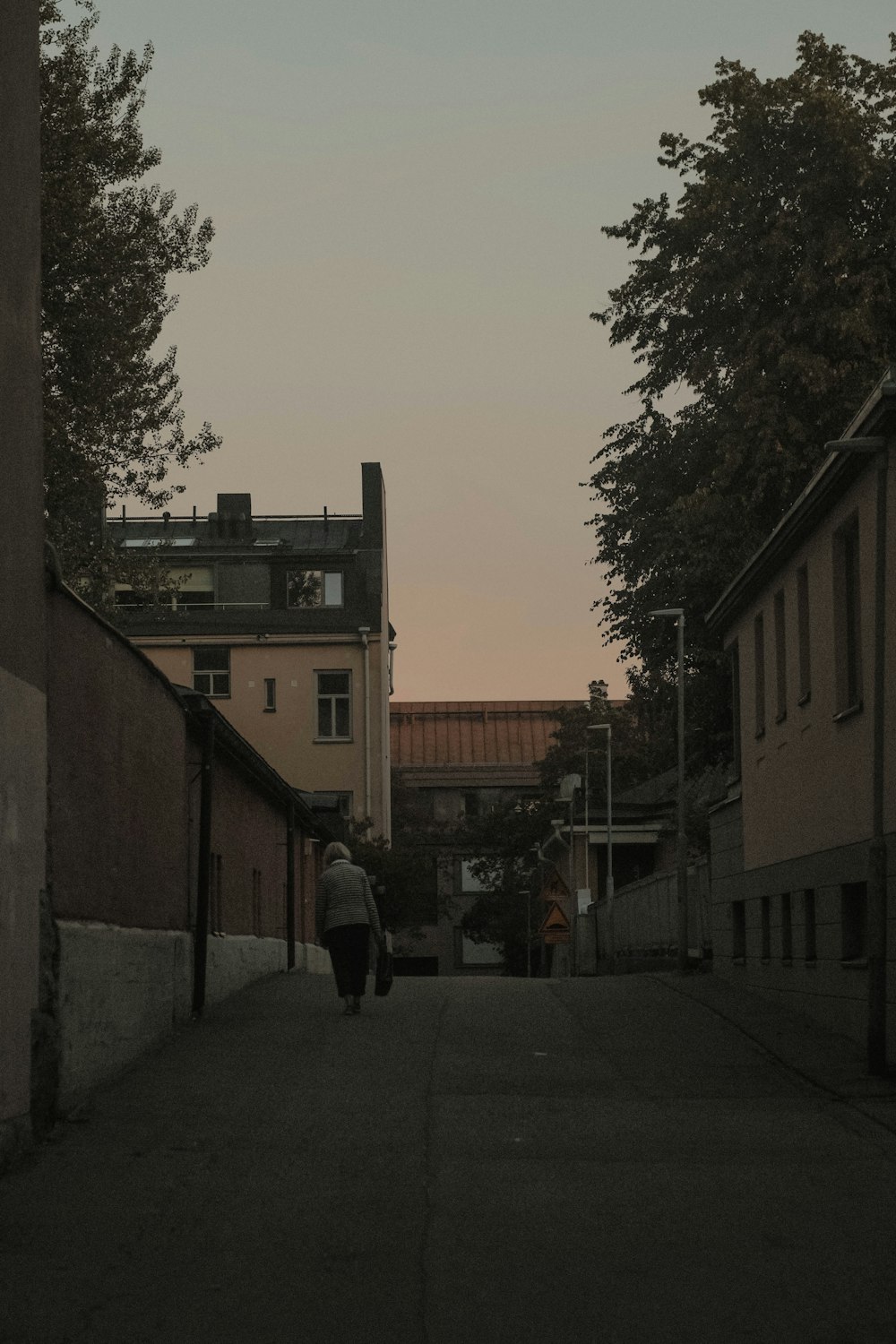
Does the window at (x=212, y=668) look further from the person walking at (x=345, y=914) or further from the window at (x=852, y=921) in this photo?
the window at (x=852, y=921)

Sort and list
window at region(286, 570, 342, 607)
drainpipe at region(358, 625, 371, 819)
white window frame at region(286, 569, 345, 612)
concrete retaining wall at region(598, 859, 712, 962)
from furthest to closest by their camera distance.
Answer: window at region(286, 570, 342, 607), white window frame at region(286, 569, 345, 612), drainpipe at region(358, 625, 371, 819), concrete retaining wall at region(598, 859, 712, 962)

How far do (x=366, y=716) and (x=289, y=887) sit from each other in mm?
29608

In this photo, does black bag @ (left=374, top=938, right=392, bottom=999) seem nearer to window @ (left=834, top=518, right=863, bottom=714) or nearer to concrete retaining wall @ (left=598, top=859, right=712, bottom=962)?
window @ (left=834, top=518, right=863, bottom=714)

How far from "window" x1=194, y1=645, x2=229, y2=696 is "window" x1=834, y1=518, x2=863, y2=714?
45.5 m

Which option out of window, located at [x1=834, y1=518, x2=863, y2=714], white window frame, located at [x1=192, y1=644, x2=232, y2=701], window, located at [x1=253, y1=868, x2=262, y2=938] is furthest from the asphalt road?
white window frame, located at [x1=192, y1=644, x2=232, y2=701]

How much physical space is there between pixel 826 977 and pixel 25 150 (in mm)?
11115

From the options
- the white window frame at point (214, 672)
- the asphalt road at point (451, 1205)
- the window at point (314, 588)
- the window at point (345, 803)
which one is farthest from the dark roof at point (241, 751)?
the window at point (314, 588)

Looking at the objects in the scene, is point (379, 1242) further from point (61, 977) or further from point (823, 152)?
point (823, 152)

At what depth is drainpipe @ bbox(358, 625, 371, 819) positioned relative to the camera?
61625mm

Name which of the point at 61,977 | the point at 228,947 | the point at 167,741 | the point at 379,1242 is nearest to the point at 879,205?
the point at 228,947

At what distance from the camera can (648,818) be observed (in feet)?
229

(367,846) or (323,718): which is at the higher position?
(323,718)

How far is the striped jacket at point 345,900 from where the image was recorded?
64.9 feet

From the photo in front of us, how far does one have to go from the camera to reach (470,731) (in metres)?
98.1
